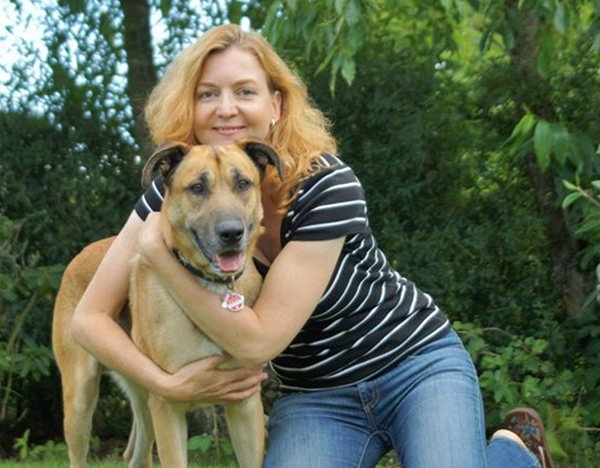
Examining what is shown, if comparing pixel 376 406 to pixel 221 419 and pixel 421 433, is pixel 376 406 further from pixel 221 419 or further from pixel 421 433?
pixel 221 419

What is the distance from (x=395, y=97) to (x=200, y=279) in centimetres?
419

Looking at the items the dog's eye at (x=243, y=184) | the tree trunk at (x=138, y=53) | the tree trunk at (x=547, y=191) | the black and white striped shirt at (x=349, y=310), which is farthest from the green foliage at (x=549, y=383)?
the dog's eye at (x=243, y=184)

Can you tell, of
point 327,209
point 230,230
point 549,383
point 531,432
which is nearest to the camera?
point 230,230

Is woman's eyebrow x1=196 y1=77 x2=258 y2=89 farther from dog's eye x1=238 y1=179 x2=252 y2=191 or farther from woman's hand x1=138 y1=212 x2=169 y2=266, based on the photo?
woman's hand x1=138 y1=212 x2=169 y2=266

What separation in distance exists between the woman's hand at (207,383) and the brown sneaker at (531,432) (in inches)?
50.5

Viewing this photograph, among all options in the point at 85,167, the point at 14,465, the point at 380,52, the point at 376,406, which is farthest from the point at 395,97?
the point at 376,406

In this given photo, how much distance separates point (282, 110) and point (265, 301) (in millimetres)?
783

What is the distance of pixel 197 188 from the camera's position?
415 cm

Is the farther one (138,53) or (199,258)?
(138,53)

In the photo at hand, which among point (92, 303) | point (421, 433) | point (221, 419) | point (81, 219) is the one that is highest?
point (92, 303)

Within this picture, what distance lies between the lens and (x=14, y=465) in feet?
22.3

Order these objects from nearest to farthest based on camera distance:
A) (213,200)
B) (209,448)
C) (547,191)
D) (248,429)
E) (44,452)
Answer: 1. (213,200)
2. (248,429)
3. (209,448)
4. (44,452)
5. (547,191)

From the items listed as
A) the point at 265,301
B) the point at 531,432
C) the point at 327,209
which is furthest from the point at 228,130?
the point at 531,432

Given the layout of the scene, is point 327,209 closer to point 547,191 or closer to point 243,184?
point 243,184
